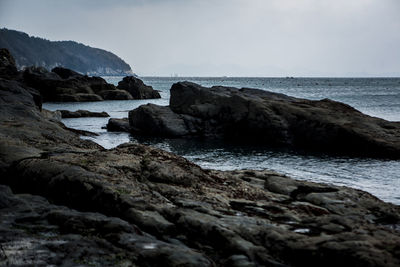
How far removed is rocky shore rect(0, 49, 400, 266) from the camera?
8703 millimetres

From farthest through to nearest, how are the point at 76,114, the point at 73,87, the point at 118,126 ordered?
the point at 73,87, the point at 76,114, the point at 118,126

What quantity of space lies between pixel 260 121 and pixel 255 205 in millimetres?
29270

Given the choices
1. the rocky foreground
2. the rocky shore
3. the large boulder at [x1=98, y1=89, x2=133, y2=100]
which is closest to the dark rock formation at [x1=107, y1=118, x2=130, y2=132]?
the rocky shore

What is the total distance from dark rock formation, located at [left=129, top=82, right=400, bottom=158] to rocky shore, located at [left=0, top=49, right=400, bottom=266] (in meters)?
21.9

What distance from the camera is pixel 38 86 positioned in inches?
3974

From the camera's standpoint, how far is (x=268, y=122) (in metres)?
40.9

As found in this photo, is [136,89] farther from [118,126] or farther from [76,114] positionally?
[118,126]

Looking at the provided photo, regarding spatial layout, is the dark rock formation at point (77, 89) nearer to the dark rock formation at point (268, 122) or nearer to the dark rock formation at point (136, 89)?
the dark rock formation at point (136, 89)

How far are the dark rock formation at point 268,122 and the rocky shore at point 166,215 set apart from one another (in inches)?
862

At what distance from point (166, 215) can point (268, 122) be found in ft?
102

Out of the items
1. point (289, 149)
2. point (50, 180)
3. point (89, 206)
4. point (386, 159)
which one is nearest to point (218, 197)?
point (89, 206)

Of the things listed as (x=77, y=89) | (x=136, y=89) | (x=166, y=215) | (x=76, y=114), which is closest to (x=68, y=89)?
(x=77, y=89)

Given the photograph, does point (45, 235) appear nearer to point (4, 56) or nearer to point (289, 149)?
point (289, 149)

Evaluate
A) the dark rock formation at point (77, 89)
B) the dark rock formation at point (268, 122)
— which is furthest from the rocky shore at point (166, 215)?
the dark rock formation at point (77, 89)
